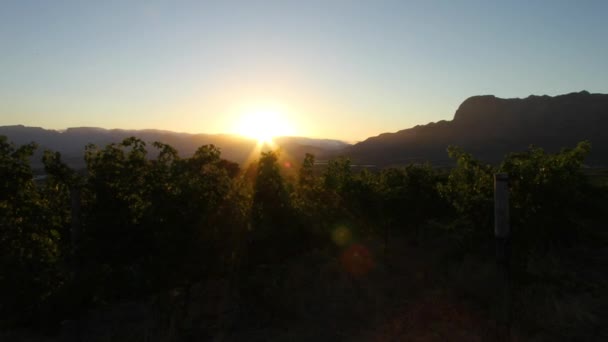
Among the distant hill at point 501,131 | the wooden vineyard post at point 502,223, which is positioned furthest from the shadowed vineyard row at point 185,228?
the distant hill at point 501,131

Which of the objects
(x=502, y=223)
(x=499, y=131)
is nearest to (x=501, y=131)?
(x=499, y=131)

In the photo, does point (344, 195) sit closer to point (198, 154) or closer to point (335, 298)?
point (335, 298)

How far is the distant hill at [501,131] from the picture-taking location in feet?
416

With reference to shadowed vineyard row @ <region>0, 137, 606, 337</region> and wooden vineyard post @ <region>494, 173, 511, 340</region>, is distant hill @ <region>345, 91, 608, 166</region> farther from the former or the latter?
wooden vineyard post @ <region>494, 173, 511, 340</region>

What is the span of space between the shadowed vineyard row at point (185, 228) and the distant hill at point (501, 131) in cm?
10891

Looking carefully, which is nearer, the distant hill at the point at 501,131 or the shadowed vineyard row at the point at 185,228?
the shadowed vineyard row at the point at 185,228

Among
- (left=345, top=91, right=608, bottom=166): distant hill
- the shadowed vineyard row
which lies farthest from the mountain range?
the shadowed vineyard row

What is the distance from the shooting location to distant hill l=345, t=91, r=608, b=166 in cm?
12681

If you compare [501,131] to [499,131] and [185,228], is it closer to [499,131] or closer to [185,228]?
[499,131]

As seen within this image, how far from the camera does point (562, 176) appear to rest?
8953 mm

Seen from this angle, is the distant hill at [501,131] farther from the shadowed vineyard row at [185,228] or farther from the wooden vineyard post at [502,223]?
the wooden vineyard post at [502,223]

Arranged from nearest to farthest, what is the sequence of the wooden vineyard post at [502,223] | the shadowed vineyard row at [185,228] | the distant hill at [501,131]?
1. the wooden vineyard post at [502,223]
2. the shadowed vineyard row at [185,228]
3. the distant hill at [501,131]

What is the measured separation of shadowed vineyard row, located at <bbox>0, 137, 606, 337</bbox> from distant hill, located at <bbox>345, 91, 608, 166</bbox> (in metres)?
109

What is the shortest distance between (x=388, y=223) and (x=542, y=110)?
552ft
